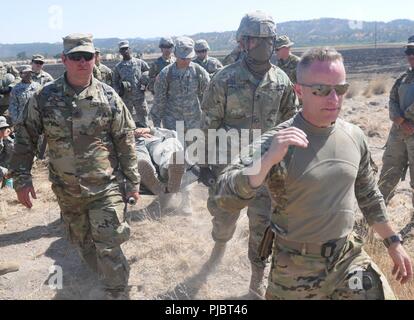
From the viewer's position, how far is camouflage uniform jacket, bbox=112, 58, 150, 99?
10203 millimetres

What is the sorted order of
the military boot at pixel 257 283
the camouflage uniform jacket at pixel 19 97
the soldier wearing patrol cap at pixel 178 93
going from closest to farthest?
the military boot at pixel 257 283, the soldier wearing patrol cap at pixel 178 93, the camouflage uniform jacket at pixel 19 97

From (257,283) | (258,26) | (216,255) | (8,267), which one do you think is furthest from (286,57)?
(8,267)

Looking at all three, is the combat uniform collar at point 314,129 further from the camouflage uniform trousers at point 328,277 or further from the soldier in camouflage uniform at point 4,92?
the soldier in camouflage uniform at point 4,92

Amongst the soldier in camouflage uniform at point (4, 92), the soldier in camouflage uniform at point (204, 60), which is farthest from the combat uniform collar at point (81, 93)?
the soldier in camouflage uniform at point (4, 92)

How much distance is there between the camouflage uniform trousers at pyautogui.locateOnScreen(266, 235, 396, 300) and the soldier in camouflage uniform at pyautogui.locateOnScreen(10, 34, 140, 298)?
1663mm

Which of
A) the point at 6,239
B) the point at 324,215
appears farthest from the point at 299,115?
the point at 6,239

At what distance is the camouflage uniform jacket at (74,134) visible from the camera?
12.5ft

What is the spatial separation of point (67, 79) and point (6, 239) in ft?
9.03

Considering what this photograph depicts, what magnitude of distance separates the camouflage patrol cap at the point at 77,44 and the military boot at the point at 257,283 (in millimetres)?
2185

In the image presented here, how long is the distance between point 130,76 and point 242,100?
6.33m

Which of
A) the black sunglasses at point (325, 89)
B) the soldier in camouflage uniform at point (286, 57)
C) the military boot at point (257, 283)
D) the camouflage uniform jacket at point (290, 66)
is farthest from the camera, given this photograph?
the camouflage uniform jacket at point (290, 66)

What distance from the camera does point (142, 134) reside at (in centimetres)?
586

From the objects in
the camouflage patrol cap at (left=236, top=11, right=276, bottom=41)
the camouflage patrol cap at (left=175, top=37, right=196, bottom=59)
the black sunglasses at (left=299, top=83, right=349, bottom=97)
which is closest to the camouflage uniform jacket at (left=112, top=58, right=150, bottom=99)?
the camouflage patrol cap at (left=175, top=37, right=196, bottom=59)
